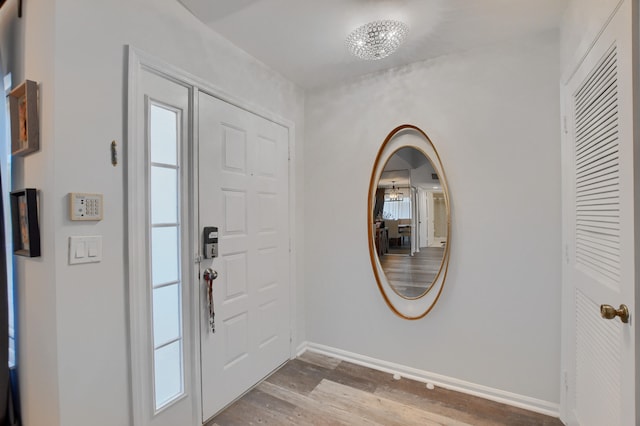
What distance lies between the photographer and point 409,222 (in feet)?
8.09

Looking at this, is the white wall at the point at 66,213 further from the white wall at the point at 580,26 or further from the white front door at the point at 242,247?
the white wall at the point at 580,26

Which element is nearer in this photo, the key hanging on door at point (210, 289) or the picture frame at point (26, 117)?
the picture frame at point (26, 117)

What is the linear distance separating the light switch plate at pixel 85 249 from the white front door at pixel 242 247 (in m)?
0.57

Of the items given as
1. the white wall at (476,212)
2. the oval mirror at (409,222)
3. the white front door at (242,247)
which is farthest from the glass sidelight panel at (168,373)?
the oval mirror at (409,222)

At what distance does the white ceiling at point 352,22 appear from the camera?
1.72 metres

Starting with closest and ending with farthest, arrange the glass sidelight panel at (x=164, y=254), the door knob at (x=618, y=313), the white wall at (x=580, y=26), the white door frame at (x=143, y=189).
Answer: the door knob at (x=618, y=313) < the white wall at (x=580, y=26) < the white door frame at (x=143, y=189) < the glass sidelight panel at (x=164, y=254)

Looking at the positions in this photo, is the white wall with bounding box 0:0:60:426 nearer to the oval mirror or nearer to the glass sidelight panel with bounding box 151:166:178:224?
the glass sidelight panel with bounding box 151:166:178:224

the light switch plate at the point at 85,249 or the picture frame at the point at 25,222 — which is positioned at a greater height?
Result: the picture frame at the point at 25,222

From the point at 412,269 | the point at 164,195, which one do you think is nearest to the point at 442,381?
the point at 412,269

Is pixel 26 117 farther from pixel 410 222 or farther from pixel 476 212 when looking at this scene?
pixel 476 212

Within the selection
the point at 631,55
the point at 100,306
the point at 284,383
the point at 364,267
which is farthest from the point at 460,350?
the point at 100,306

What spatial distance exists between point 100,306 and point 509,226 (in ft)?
8.01

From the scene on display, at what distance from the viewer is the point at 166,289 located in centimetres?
170

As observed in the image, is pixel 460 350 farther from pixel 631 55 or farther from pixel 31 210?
pixel 31 210
